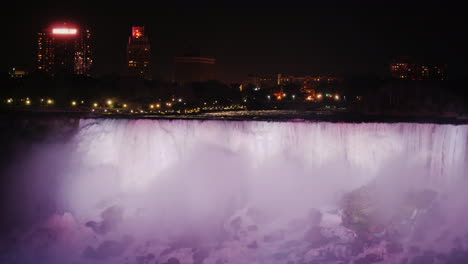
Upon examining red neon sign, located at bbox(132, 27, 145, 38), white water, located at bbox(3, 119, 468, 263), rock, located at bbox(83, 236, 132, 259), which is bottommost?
rock, located at bbox(83, 236, 132, 259)

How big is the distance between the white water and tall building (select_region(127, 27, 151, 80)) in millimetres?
129277

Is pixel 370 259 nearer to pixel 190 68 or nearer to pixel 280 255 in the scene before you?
pixel 280 255

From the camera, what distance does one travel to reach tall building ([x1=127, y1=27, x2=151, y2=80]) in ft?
495

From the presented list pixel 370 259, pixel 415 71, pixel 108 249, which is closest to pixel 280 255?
pixel 370 259

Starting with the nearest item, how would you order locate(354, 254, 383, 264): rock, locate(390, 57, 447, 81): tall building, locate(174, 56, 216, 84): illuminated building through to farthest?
locate(354, 254, 383, 264): rock
locate(390, 57, 447, 81): tall building
locate(174, 56, 216, 84): illuminated building

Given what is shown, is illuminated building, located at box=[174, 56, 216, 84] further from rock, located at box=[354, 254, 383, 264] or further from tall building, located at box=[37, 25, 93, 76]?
rock, located at box=[354, 254, 383, 264]

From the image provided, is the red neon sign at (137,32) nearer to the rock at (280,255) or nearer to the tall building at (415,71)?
the tall building at (415,71)

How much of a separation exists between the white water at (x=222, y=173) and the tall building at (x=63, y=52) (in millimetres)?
110460

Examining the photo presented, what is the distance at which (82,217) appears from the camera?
22.1 metres

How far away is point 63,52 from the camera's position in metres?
134

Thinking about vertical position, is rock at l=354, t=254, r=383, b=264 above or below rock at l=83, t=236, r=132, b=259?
above

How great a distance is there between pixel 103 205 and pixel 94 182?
4.86 feet

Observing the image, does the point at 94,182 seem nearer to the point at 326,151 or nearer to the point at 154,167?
the point at 154,167

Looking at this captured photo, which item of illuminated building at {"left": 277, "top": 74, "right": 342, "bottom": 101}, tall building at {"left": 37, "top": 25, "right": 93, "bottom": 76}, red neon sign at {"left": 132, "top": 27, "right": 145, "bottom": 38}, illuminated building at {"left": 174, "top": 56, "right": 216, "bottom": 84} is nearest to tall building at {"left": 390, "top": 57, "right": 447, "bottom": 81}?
illuminated building at {"left": 277, "top": 74, "right": 342, "bottom": 101}
